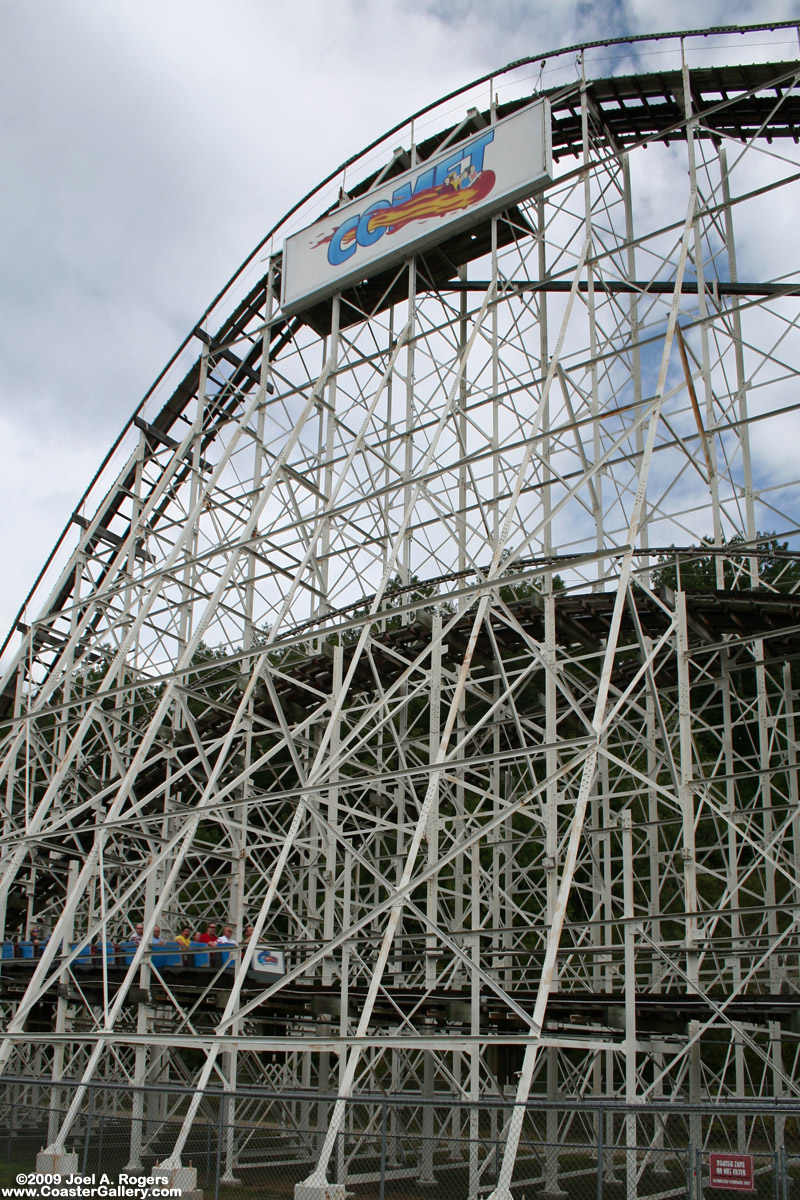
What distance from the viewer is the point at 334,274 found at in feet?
65.1

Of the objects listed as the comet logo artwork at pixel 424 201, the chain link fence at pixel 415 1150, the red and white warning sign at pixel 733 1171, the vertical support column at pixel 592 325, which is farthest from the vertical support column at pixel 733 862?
the comet logo artwork at pixel 424 201

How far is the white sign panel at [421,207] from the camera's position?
17.5m

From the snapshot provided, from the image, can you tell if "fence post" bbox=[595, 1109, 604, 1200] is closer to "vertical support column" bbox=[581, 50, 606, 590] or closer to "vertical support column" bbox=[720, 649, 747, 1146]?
"vertical support column" bbox=[720, 649, 747, 1146]

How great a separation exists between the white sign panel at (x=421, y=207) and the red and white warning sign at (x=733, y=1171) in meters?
14.0

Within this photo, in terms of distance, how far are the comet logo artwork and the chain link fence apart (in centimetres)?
1374

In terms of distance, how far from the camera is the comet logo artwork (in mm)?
18109

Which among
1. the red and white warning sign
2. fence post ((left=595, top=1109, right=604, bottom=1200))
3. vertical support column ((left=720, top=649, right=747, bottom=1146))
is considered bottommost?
the red and white warning sign

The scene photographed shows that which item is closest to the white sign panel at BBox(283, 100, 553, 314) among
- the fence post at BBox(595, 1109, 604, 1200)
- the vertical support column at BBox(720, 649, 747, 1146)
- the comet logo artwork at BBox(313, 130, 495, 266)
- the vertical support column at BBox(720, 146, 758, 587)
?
the comet logo artwork at BBox(313, 130, 495, 266)

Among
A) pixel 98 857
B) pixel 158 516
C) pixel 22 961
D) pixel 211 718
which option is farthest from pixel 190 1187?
pixel 158 516

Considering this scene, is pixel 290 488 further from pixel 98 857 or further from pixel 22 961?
pixel 22 961

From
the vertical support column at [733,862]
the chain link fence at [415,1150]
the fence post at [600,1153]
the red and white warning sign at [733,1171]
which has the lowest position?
the chain link fence at [415,1150]

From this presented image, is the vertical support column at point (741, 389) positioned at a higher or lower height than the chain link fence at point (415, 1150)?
higher

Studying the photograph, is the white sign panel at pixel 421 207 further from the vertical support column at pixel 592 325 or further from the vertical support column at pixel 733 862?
the vertical support column at pixel 733 862

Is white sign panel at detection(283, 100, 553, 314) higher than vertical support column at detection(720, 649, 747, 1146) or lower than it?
higher
